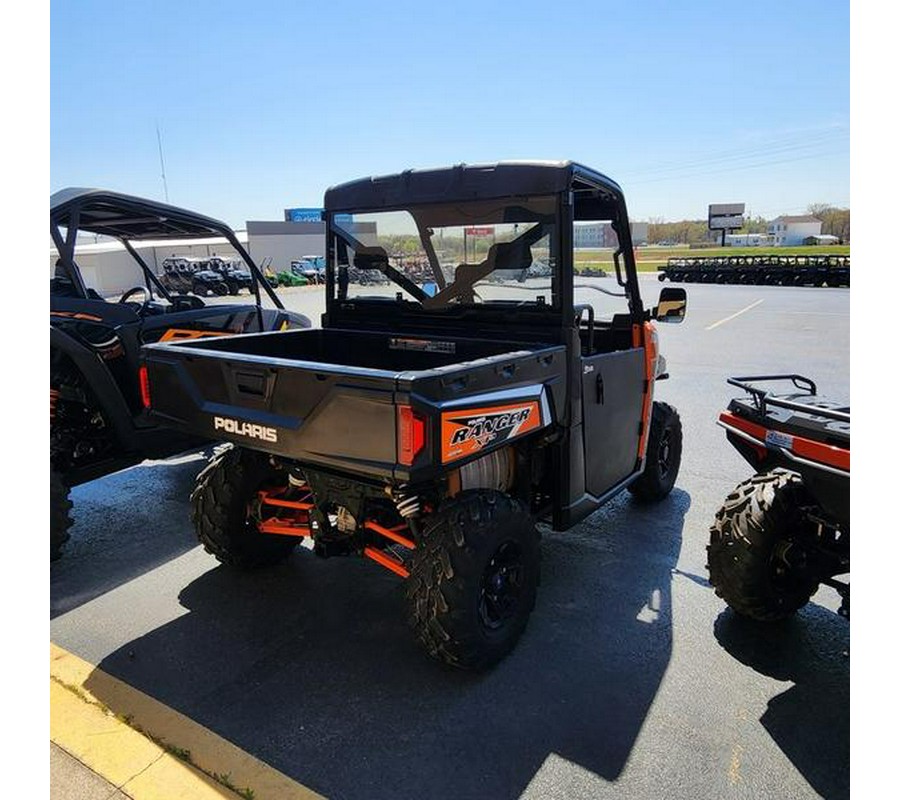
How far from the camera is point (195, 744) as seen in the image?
2.46 meters

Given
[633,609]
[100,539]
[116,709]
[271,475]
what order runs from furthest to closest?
[100,539]
[271,475]
[633,609]
[116,709]

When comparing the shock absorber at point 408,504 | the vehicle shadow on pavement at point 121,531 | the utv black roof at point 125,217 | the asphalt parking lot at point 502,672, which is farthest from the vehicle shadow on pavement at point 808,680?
the utv black roof at point 125,217

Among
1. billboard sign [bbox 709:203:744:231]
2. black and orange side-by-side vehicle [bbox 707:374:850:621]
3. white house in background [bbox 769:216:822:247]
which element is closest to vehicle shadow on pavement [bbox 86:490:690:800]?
black and orange side-by-side vehicle [bbox 707:374:850:621]

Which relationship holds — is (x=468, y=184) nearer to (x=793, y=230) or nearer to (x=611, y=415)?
(x=611, y=415)

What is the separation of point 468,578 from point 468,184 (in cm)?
195

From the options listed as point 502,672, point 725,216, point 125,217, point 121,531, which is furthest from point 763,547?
point 725,216

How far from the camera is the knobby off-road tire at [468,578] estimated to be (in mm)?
2688

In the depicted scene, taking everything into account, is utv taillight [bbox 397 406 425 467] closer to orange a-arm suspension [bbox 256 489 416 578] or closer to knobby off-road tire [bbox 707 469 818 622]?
orange a-arm suspension [bbox 256 489 416 578]

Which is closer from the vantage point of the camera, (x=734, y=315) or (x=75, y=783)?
(x=75, y=783)

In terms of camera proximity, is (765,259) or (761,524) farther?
(765,259)

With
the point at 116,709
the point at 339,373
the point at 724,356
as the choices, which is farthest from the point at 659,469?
the point at 724,356

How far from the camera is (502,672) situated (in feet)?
9.45

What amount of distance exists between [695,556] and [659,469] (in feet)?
2.66

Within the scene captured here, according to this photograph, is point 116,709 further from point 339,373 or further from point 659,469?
point 659,469
